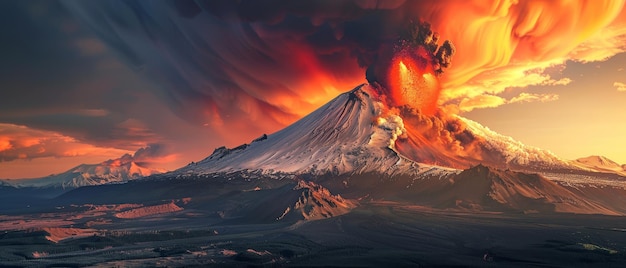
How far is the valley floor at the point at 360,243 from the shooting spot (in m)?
103

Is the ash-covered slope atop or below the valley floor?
atop

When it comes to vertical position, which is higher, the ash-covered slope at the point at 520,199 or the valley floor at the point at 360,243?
the ash-covered slope at the point at 520,199

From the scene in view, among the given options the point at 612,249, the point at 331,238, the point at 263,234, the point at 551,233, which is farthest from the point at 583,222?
the point at 263,234

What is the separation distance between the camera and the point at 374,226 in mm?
147375

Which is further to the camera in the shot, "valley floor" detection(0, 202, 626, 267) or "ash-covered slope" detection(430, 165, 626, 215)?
"ash-covered slope" detection(430, 165, 626, 215)

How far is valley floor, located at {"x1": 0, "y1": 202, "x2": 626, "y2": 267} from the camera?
Result: 103438 millimetres

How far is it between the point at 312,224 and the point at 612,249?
72868 millimetres

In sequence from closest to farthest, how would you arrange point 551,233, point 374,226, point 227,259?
1. point 227,259
2. point 551,233
3. point 374,226

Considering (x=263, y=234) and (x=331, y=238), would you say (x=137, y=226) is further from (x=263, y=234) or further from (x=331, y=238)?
(x=331, y=238)

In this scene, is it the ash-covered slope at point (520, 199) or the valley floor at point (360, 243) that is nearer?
the valley floor at point (360, 243)

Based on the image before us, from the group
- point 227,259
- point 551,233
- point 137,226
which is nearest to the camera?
point 227,259

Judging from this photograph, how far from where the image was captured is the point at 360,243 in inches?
4938

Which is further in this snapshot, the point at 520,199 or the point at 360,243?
the point at 520,199

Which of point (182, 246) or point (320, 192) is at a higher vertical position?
point (320, 192)
